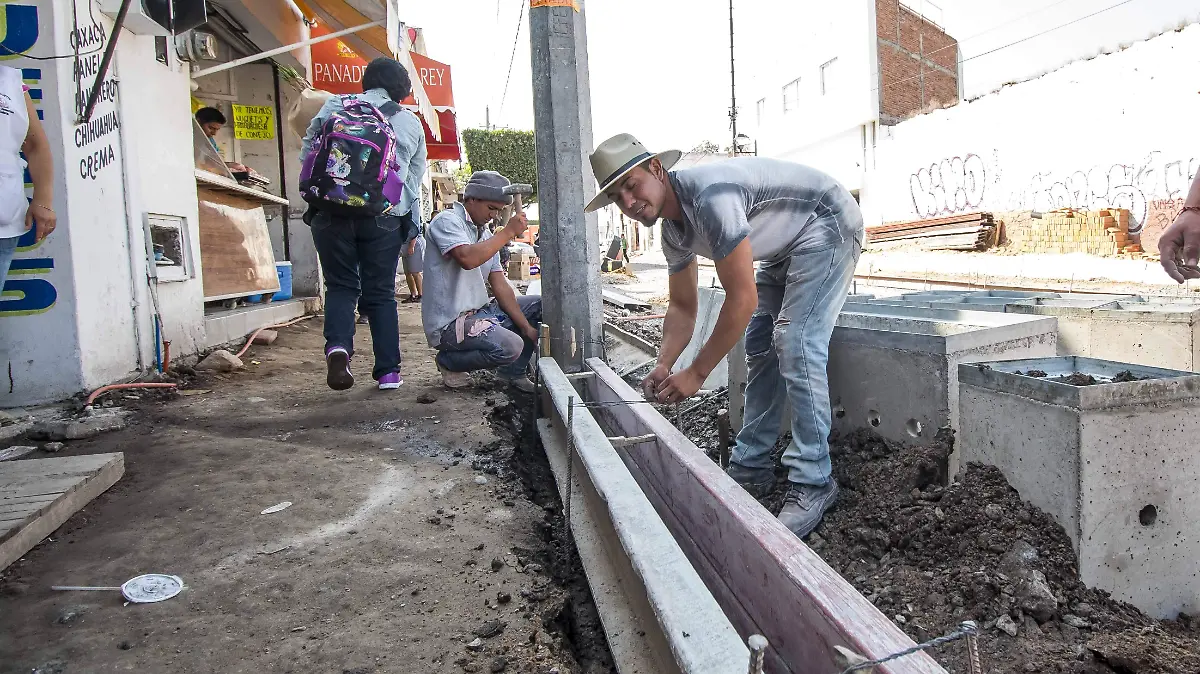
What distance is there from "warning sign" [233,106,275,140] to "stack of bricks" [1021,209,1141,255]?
14.9 metres

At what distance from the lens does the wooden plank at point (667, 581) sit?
1.17 m

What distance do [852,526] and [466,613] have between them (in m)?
1.43

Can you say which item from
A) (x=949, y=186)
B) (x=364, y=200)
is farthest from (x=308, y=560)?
(x=949, y=186)

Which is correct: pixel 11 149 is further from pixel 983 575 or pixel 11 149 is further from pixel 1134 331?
pixel 1134 331

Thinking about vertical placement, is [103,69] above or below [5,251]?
above

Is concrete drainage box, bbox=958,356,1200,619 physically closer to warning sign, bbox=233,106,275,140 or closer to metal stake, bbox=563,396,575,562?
metal stake, bbox=563,396,575,562

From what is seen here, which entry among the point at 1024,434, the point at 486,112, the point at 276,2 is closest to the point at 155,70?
the point at 276,2

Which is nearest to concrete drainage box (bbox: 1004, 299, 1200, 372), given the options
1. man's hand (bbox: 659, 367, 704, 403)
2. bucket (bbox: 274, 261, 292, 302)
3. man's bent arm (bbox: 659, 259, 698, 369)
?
man's bent arm (bbox: 659, 259, 698, 369)

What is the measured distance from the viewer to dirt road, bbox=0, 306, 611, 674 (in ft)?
5.37

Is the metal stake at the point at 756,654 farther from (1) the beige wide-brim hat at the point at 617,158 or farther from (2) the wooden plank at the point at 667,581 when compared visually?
(1) the beige wide-brim hat at the point at 617,158

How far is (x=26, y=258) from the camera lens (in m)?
3.69

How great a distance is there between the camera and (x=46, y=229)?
3.33m

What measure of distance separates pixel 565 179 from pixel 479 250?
0.66 meters

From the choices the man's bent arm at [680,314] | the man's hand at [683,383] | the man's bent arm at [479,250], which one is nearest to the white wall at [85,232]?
the man's bent arm at [479,250]
